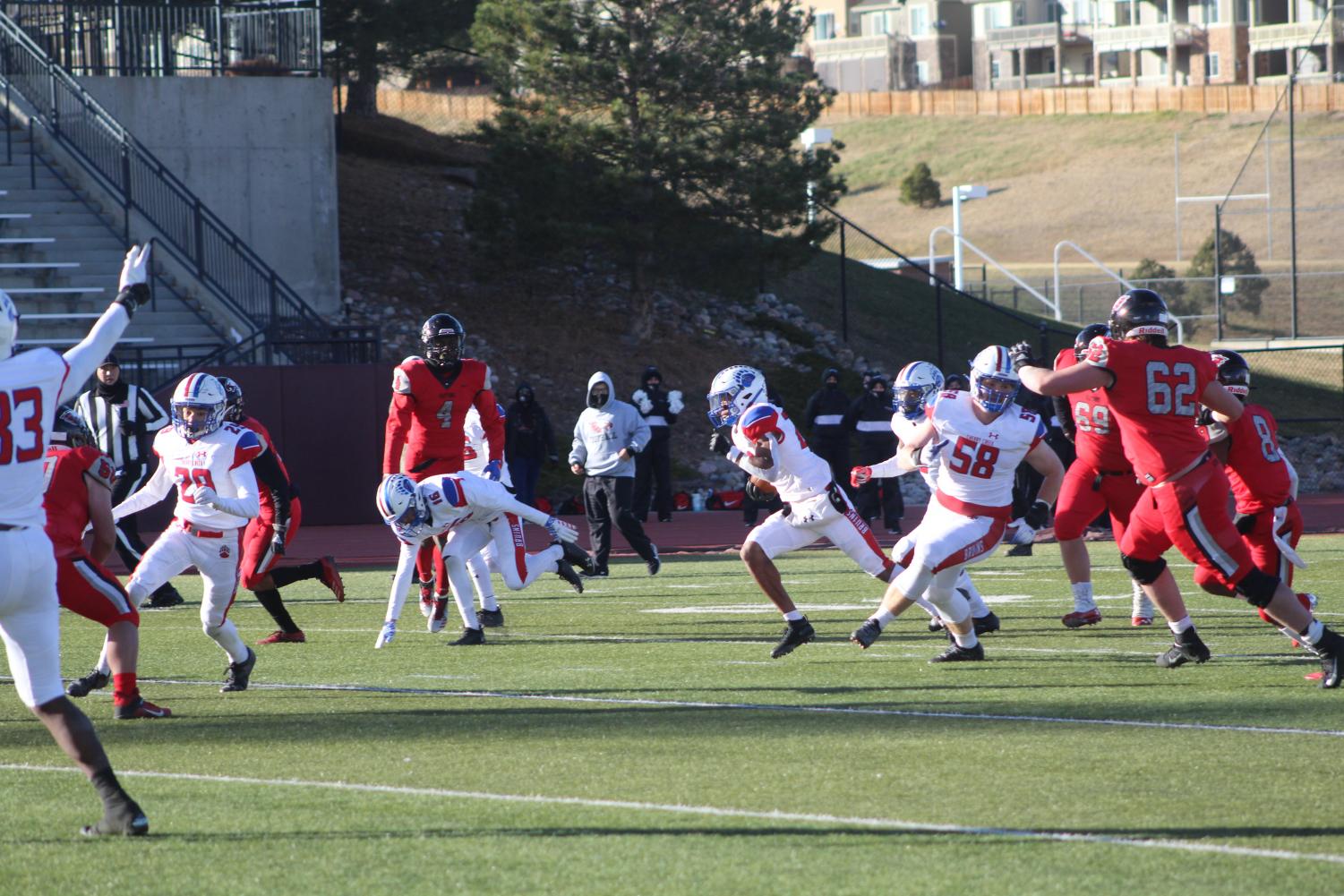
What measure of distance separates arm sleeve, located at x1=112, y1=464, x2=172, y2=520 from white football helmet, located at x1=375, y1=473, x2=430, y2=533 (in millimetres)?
1296

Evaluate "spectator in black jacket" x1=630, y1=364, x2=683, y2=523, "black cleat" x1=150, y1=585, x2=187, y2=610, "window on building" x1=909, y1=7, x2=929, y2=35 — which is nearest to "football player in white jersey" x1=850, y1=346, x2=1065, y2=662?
"black cleat" x1=150, y1=585, x2=187, y2=610

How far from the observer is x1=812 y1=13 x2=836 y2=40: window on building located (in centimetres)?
9819

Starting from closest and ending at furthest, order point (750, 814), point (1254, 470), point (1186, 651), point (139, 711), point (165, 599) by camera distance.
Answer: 1. point (750, 814)
2. point (139, 711)
3. point (1186, 651)
4. point (1254, 470)
5. point (165, 599)

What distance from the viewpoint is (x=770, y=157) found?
2927cm

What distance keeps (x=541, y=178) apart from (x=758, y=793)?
76.3ft

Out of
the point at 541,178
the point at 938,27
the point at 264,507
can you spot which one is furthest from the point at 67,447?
the point at 938,27

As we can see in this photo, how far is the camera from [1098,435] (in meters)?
11.1

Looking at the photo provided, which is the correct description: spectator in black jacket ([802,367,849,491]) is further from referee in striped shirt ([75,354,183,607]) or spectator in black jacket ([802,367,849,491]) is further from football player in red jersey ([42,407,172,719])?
football player in red jersey ([42,407,172,719])

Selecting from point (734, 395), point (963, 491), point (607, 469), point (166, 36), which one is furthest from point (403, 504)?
point (166, 36)

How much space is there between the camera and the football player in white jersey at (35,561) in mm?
5656

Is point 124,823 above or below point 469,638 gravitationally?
above

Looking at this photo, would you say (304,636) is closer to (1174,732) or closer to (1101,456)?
(1101,456)

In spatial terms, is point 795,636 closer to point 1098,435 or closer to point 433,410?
point 1098,435

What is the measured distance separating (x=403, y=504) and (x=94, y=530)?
260cm
